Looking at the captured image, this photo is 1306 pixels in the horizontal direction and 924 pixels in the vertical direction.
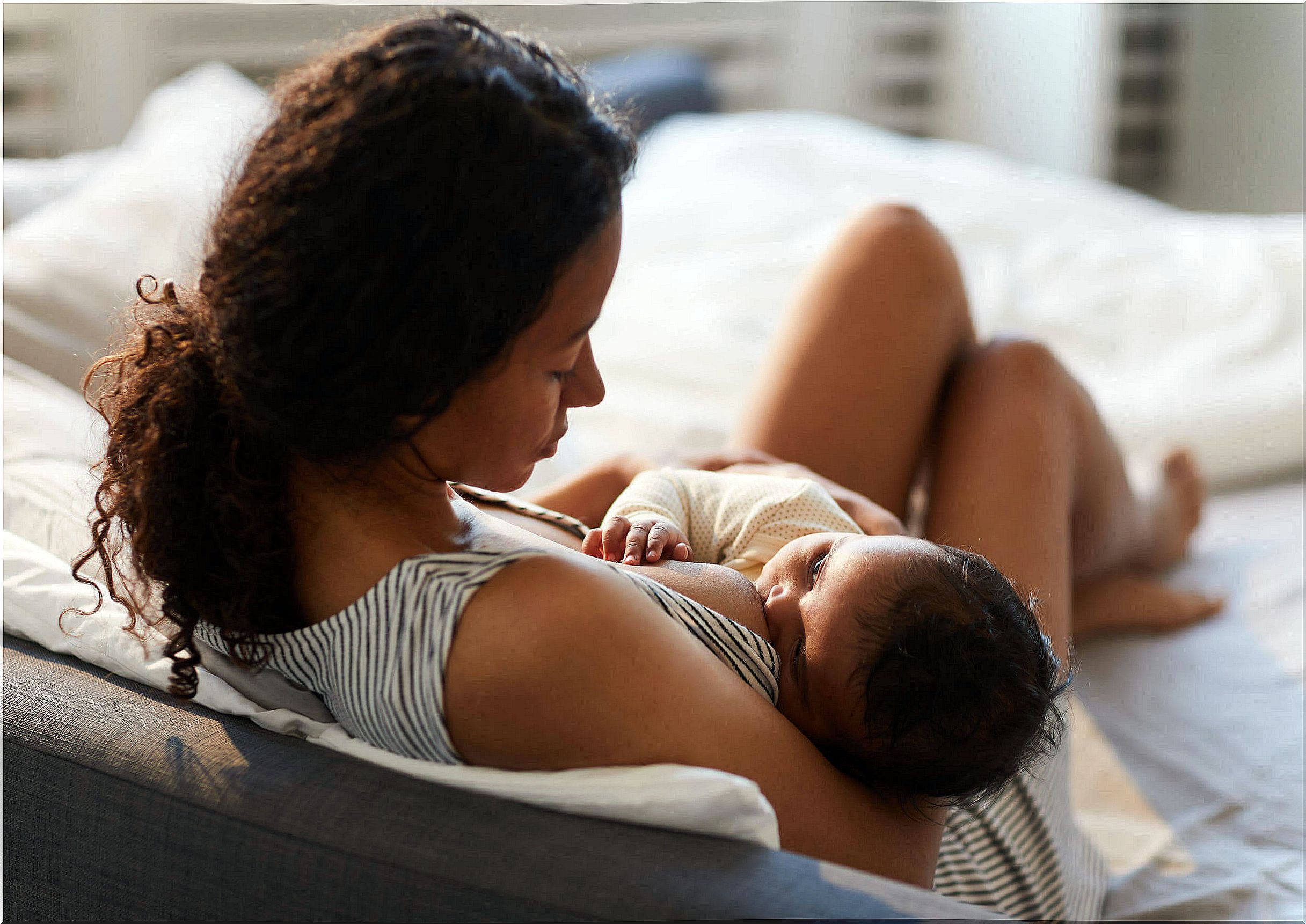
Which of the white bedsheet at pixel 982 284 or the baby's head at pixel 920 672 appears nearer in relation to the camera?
the baby's head at pixel 920 672

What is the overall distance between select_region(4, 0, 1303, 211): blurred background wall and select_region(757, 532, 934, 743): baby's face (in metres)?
2.49

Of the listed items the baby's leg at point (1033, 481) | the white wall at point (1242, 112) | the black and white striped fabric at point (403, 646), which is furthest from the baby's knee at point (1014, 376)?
the white wall at point (1242, 112)

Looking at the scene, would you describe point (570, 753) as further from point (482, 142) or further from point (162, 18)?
point (162, 18)

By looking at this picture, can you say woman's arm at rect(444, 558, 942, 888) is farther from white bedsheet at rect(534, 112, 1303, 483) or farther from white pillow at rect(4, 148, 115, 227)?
white pillow at rect(4, 148, 115, 227)

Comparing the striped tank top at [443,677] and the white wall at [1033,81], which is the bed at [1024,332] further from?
the white wall at [1033,81]

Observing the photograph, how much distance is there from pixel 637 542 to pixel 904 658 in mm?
225

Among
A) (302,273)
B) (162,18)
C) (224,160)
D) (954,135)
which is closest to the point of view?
(302,273)

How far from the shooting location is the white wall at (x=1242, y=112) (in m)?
3.93

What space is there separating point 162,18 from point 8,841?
286cm

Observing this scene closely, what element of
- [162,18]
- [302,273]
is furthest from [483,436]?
[162,18]

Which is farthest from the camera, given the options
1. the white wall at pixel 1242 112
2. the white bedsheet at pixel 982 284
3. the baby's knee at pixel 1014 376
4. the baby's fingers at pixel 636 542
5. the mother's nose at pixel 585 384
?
the white wall at pixel 1242 112

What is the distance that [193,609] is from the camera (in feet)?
2.33

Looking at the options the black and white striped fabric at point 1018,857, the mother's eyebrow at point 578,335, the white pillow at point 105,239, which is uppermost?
the mother's eyebrow at point 578,335

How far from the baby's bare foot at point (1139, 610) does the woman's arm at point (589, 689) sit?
2.91ft
